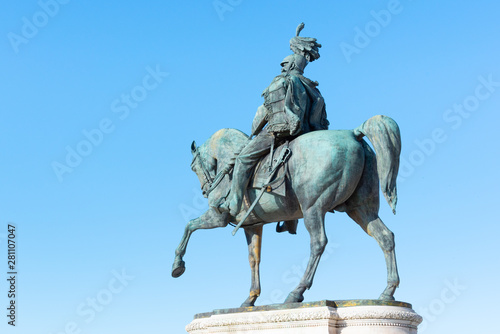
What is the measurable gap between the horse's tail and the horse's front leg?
285 cm

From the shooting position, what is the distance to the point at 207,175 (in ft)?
44.3

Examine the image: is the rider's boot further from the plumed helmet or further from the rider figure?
the plumed helmet

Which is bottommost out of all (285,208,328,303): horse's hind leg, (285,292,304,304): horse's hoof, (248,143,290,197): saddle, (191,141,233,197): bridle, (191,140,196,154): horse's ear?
(285,292,304,304): horse's hoof

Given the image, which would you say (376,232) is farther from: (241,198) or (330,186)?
(241,198)

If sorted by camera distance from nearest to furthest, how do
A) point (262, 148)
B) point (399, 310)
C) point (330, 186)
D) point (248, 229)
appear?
point (399, 310)
point (330, 186)
point (262, 148)
point (248, 229)

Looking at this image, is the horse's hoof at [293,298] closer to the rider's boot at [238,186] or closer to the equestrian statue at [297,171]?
the equestrian statue at [297,171]

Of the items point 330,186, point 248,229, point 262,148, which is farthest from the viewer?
point 248,229

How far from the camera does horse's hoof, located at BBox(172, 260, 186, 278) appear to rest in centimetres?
1278

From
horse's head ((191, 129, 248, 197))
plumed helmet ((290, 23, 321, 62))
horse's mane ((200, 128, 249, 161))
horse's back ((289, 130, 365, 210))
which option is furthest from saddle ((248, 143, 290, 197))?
plumed helmet ((290, 23, 321, 62))

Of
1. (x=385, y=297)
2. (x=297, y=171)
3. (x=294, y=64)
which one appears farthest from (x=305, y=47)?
(x=385, y=297)

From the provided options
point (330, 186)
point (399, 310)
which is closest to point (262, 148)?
point (330, 186)

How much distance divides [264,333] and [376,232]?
7.67 feet

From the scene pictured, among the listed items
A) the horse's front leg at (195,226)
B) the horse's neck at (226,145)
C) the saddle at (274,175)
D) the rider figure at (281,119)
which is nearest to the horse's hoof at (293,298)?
the saddle at (274,175)

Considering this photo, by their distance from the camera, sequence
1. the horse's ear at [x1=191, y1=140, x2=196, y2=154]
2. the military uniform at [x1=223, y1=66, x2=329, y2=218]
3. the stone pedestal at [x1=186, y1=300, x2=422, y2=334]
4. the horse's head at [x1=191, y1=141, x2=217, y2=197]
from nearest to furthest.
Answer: the stone pedestal at [x1=186, y1=300, x2=422, y2=334], the military uniform at [x1=223, y1=66, x2=329, y2=218], the horse's head at [x1=191, y1=141, x2=217, y2=197], the horse's ear at [x1=191, y1=140, x2=196, y2=154]
